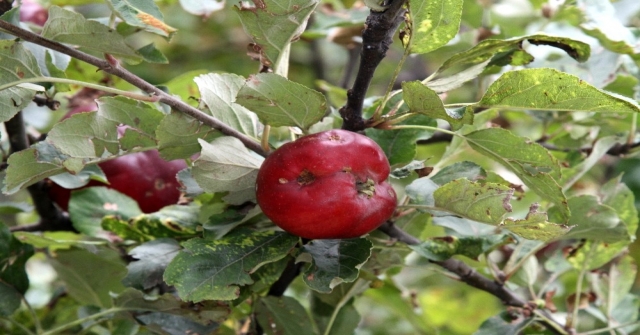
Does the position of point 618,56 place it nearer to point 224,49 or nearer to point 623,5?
point 623,5

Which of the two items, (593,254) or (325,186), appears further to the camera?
(593,254)

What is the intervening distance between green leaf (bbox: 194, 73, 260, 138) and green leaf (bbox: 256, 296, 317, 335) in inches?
11.1

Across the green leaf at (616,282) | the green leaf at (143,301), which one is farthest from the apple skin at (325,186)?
the green leaf at (616,282)

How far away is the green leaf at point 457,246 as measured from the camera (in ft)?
2.98

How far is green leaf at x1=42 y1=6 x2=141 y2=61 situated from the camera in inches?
31.1

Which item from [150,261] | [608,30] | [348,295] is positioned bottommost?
[348,295]

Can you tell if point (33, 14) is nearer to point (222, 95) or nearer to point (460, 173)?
point (222, 95)

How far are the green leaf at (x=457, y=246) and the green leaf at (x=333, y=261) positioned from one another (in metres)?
0.12

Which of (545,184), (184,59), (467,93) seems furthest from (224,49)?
(545,184)

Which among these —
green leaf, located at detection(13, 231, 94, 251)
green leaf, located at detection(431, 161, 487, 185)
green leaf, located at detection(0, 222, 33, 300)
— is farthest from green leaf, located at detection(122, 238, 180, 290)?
green leaf, located at detection(431, 161, 487, 185)

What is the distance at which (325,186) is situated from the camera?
75 cm

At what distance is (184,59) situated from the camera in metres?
2.75

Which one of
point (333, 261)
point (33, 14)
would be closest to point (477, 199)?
point (333, 261)

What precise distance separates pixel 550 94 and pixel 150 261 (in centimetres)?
51
